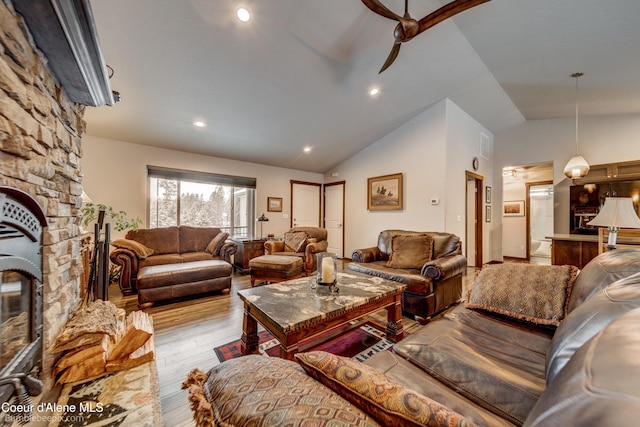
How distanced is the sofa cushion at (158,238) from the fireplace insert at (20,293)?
8.74ft

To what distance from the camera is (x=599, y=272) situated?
1.14 meters

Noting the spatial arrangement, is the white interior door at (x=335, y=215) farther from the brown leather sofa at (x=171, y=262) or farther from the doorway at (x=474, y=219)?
the brown leather sofa at (x=171, y=262)

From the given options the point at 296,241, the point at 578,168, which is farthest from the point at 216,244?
the point at 578,168

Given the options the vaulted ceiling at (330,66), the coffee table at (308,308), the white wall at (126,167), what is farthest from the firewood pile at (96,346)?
the white wall at (126,167)

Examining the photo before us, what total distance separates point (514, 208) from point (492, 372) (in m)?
7.13

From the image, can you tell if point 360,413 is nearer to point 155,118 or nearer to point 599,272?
point 599,272

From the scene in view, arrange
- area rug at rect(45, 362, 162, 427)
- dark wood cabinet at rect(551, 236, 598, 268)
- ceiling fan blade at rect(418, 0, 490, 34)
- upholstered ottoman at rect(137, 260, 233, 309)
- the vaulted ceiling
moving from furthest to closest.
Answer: dark wood cabinet at rect(551, 236, 598, 268) → upholstered ottoman at rect(137, 260, 233, 309) → the vaulted ceiling → ceiling fan blade at rect(418, 0, 490, 34) → area rug at rect(45, 362, 162, 427)

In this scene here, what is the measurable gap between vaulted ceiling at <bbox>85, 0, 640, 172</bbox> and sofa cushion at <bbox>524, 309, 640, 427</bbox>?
2.93 metres

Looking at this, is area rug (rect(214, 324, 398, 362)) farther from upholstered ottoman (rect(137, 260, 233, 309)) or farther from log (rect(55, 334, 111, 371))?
upholstered ottoman (rect(137, 260, 233, 309))

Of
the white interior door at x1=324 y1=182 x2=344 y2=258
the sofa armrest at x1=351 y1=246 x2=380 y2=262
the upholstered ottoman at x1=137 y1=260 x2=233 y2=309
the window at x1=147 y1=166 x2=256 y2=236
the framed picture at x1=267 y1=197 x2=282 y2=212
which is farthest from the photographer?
the white interior door at x1=324 y1=182 x2=344 y2=258

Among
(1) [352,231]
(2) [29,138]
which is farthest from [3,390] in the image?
(1) [352,231]

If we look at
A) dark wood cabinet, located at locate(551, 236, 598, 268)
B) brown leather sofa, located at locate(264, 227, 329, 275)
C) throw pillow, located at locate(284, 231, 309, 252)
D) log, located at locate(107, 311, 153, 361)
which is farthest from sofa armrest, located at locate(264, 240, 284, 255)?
dark wood cabinet, located at locate(551, 236, 598, 268)

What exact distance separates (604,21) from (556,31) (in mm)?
324

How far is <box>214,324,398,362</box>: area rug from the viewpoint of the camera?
188 cm
